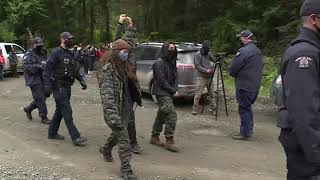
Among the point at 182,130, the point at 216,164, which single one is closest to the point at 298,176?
the point at 216,164

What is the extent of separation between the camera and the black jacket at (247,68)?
9.47 metres

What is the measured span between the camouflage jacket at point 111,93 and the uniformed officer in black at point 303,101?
3382mm

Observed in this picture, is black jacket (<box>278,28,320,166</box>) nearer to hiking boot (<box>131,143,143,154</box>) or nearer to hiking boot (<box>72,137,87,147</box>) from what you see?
hiking boot (<box>131,143,143,154</box>)

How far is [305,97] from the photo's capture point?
3.23m

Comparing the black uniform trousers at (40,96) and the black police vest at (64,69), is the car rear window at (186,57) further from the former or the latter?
the black police vest at (64,69)

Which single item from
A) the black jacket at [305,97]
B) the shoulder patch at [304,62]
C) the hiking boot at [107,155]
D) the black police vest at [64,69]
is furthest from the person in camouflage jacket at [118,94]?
the shoulder patch at [304,62]

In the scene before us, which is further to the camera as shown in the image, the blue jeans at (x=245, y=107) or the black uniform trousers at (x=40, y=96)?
the black uniform trousers at (x=40, y=96)

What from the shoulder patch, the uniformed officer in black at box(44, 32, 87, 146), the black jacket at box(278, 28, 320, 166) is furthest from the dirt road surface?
the shoulder patch

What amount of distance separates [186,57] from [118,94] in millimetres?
6581

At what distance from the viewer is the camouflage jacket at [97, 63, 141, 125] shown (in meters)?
6.54

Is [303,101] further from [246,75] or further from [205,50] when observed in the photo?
[205,50]

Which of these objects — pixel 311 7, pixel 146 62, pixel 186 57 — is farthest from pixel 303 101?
pixel 146 62

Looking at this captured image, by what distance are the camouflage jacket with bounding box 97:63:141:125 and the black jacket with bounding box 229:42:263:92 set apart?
11.0 feet

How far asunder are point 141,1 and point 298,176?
111 feet
